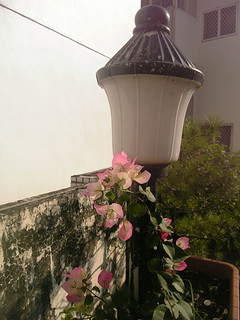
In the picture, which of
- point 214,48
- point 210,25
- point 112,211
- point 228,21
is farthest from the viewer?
point 210,25

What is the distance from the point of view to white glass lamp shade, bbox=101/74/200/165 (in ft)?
3.56

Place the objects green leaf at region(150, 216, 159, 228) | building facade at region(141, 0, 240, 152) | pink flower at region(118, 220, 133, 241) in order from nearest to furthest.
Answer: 1. pink flower at region(118, 220, 133, 241)
2. green leaf at region(150, 216, 159, 228)
3. building facade at region(141, 0, 240, 152)

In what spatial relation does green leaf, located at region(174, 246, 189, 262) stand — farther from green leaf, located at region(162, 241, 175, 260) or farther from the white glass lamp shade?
the white glass lamp shade

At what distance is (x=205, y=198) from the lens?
2.39m

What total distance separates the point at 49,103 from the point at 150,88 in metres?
1.30

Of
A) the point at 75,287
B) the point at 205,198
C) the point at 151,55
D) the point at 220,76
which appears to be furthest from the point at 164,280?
the point at 220,76

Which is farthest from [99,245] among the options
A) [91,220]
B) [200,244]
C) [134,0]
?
[134,0]

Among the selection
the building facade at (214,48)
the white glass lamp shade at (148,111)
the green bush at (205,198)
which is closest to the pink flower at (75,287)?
the white glass lamp shade at (148,111)

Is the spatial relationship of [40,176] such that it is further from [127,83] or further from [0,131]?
[127,83]

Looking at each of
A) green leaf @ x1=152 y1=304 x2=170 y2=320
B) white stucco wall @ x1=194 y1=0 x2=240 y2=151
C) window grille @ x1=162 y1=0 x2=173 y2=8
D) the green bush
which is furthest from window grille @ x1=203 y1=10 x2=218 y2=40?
green leaf @ x1=152 y1=304 x2=170 y2=320

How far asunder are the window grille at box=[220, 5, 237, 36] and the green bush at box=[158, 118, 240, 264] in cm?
677

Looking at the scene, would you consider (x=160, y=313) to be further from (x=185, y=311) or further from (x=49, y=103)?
(x=49, y=103)

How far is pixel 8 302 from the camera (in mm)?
924

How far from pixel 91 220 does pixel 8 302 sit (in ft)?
2.13
